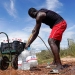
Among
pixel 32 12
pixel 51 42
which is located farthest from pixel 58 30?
pixel 32 12

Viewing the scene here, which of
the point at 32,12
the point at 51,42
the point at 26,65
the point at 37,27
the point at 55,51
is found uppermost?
the point at 32,12

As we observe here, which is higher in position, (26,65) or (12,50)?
(12,50)

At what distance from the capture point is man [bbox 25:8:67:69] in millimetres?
8080

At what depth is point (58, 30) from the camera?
8.20 meters

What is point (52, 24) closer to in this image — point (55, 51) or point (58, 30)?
point (58, 30)

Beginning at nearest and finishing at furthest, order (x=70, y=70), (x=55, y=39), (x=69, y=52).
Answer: (x=70, y=70) < (x=55, y=39) < (x=69, y=52)

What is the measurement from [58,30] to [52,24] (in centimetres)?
31

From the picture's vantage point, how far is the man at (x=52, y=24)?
318 inches

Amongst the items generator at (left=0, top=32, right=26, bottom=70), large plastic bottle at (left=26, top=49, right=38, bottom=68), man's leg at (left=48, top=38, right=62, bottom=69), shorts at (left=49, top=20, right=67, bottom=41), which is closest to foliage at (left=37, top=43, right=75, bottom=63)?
large plastic bottle at (left=26, top=49, right=38, bottom=68)

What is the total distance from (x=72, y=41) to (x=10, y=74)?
869 centimetres

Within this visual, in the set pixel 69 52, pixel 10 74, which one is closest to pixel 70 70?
pixel 10 74

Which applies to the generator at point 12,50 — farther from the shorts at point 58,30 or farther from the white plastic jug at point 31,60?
the shorts at point 58,30

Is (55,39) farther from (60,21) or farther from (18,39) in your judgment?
(18,39)

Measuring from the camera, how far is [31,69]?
8.65 meters
